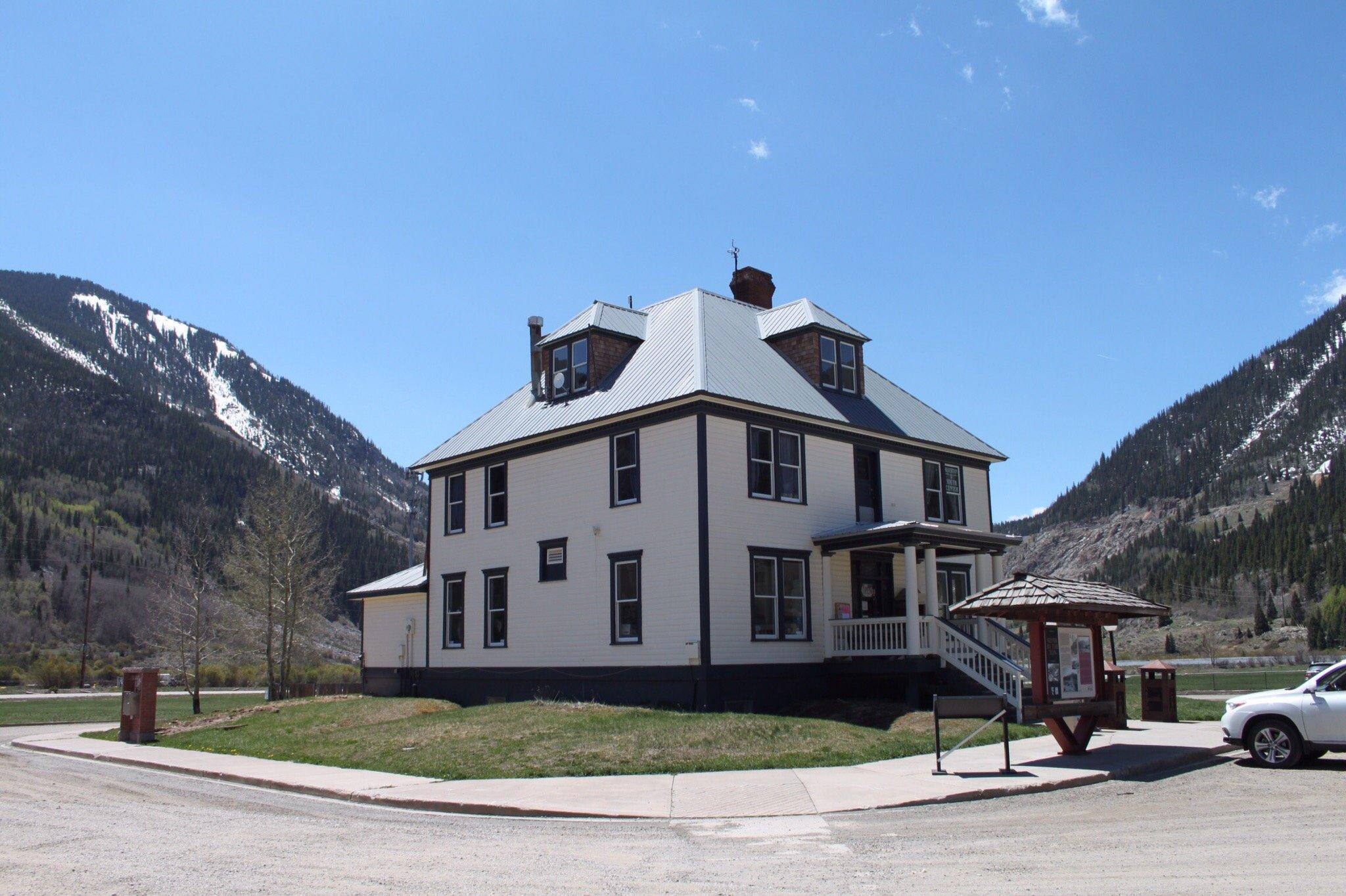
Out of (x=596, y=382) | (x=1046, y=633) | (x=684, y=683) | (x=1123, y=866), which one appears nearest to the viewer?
(x=1123, y=866)

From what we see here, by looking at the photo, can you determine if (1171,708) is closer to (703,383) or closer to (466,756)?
(703,383)

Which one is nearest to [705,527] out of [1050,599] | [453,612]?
[1050,599]

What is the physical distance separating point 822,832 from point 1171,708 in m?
14.8

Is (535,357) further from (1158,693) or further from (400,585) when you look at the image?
(1158,693)

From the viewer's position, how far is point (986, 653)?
2355 centimetres

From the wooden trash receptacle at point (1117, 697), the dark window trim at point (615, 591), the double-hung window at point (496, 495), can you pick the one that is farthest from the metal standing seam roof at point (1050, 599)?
the double-hung window at point (496, 495)

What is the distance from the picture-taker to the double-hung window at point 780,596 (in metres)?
26.1

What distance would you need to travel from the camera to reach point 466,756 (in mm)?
18500

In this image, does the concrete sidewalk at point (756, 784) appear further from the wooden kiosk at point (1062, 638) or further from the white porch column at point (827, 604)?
the white porch column at point (827, 604)

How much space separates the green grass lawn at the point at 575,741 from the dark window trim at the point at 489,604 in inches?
180

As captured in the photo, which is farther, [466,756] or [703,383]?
[703,383]

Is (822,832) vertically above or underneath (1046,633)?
underneath

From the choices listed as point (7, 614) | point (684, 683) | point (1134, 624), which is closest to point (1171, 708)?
point (684, 683)

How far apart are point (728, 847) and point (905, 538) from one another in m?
15.5
